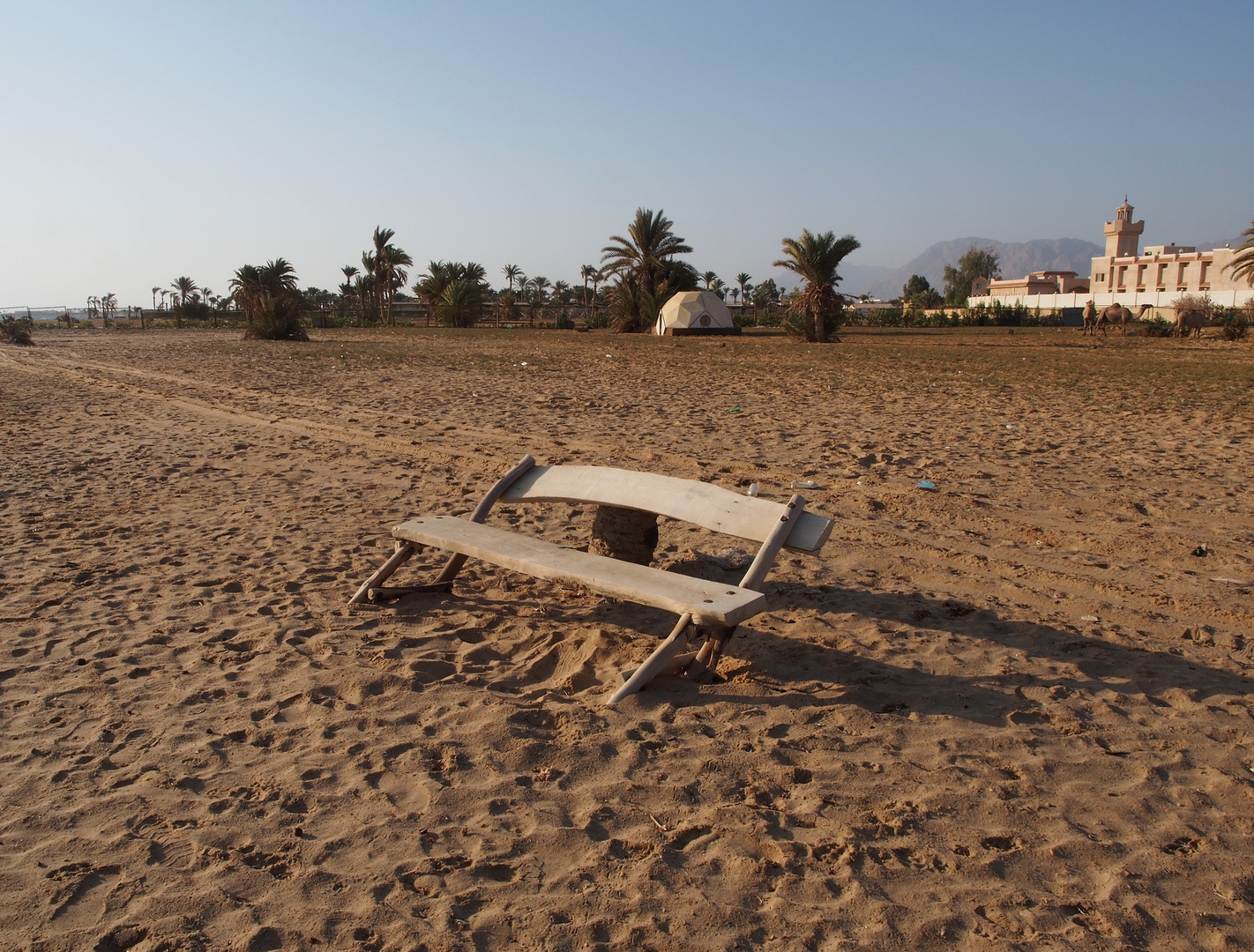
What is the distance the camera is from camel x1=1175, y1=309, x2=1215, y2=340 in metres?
30.8

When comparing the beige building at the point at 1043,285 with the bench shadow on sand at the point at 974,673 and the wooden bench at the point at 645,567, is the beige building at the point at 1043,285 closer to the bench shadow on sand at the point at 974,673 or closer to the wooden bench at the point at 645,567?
the bench shadow on sand at the point at 974,673

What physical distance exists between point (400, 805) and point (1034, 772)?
2.05m

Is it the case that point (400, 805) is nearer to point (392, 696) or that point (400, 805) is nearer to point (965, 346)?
point (392, 696)

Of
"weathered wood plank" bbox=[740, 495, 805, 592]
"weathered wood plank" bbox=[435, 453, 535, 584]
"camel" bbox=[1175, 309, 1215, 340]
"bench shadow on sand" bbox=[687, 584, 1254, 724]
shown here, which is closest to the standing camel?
"camel" bbox=[1175, 309, 1215, 340]

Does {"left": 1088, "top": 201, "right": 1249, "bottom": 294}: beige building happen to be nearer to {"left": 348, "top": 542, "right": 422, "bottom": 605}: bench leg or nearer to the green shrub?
the green shrub

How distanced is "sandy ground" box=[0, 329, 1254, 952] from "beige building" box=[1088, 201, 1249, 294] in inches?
2203

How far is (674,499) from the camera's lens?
13.2ft

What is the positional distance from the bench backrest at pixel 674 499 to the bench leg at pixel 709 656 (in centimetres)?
49

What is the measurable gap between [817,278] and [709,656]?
2927 centimetres

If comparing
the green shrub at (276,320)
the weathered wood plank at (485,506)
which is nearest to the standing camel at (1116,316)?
the green shrub at (276,320)

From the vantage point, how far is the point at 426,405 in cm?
1110

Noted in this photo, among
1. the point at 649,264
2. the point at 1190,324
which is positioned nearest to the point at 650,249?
the point at 649,264

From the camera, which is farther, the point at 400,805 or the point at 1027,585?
the point at 1027,585

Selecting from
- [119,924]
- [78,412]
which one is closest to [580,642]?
[119,924]
